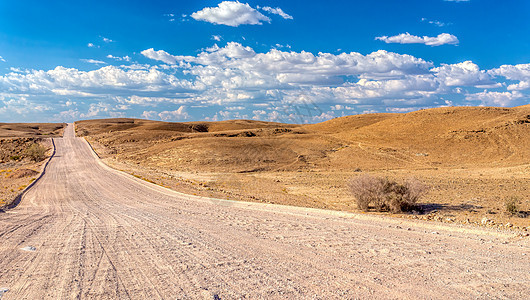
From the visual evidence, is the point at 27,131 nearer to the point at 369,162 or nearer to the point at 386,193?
the point at 369,162

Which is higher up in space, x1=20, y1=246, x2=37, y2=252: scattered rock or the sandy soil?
x1=20, y1=246, x2=37, y2=252: scattered rock

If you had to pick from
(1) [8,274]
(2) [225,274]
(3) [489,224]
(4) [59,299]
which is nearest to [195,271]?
(2) [225,274]

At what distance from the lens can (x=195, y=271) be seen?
6.88 meters

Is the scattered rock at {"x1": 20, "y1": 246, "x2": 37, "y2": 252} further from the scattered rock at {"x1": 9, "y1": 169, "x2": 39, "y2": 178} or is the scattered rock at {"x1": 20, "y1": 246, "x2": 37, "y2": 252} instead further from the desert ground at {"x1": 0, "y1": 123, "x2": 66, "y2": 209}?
the scattered rock at {"x1": 9, "y1": 169, "x2": 39, "y2": 178}

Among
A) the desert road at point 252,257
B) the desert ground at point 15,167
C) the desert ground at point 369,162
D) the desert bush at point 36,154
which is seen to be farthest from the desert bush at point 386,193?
the desert bush at point 36,154

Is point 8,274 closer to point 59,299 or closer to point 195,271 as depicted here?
point 59,299

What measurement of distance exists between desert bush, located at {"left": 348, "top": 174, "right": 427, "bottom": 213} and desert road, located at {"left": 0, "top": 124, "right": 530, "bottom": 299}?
3.21m

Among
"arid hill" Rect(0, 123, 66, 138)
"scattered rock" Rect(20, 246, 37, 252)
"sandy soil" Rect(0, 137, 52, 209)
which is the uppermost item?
"arid hill" Rect(0, 123, 66, 138)

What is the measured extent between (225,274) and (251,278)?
21.0 inches

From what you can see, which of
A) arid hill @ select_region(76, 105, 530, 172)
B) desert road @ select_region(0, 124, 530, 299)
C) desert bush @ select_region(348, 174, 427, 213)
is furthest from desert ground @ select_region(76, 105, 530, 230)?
desert road @ select_region(0, 124, 530, 299)

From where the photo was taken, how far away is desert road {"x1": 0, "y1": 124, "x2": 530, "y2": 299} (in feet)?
19.5

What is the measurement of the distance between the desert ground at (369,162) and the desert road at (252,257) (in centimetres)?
438

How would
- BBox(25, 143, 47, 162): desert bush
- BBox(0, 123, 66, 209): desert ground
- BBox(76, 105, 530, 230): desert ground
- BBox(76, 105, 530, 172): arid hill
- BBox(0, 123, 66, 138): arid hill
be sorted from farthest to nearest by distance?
1. BBox(0, 123, 66, 138): arid hill
2. BBox(25, 143, 47, 162): desert bush
3. BBox(76, 105, 530, 172): arid hill
4. BBox(0, 123, 66, 209): desert ground
5. BBox(76, 105, 530, 230): desert ground

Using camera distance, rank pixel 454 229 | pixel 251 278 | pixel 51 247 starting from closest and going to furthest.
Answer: pixel 251 278 < pixel 51 247 < pixel 454 229
